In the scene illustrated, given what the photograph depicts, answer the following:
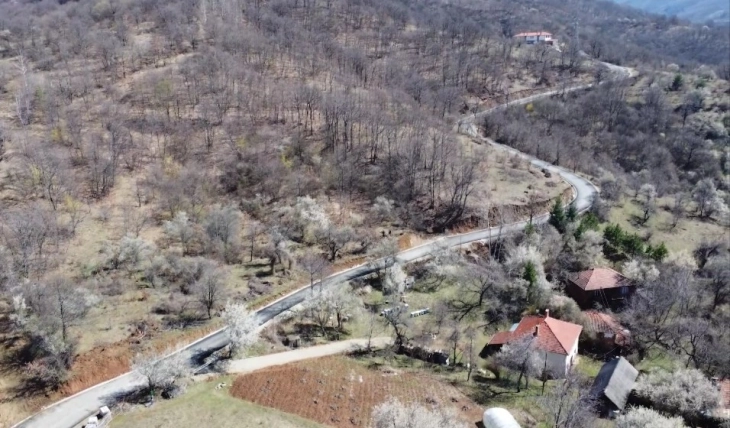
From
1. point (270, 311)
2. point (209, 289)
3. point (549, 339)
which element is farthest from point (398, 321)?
point (209, 289)

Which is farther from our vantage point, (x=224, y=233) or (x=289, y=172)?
(x=289, y=172)

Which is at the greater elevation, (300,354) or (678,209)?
(300,354)

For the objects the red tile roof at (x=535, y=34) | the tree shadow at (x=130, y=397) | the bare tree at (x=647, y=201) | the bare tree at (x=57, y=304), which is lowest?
the bare tree at (x=647, y=201)

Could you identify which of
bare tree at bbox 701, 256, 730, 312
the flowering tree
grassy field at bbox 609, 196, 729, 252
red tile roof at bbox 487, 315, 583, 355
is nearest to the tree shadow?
red tile roof at bbox 487, 315, 583, 355

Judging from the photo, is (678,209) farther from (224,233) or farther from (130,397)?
(130,397)

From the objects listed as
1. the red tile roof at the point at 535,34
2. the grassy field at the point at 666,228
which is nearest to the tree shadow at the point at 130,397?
the grassy field at the point at 666,228

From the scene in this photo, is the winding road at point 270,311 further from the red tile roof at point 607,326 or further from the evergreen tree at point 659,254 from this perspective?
the red tile roof at point 607,326
